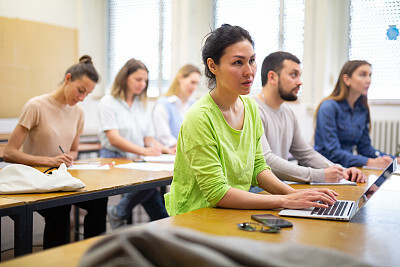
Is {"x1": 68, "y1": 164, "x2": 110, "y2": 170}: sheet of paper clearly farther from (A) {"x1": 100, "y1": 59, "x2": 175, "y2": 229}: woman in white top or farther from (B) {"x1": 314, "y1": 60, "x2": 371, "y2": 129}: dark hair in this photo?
(B) {"x1": 314, "y1": 60, "x2": 371, "y2": 129}: dark hair

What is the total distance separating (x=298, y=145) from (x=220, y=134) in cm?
109

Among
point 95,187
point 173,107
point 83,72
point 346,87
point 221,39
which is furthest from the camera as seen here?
point 173,107

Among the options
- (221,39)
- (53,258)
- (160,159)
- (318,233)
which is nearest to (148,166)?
(160,159)

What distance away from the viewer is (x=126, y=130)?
3.49m

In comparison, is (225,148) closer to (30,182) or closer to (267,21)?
(30,182)

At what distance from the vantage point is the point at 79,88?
2.73 metres

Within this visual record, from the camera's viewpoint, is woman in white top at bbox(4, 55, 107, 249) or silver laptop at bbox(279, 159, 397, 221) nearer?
silver laptop at bbox(279, 159, 397, 221)

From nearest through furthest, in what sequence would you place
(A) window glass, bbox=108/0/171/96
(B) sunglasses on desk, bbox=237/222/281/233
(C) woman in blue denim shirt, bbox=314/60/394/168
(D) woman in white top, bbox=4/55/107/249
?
(B) sunglasses on desk, bbox=237/222/281/233 < (D) woman in white top, bbox=4/55/107/249 < (C) woman in blue denim shirt, bbox=314/60/394/168 < (A) window glass, bbox=108/0/171/96

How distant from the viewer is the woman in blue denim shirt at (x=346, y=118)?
3020 mm

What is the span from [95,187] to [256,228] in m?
→ 0.97

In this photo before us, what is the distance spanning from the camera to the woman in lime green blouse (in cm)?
157

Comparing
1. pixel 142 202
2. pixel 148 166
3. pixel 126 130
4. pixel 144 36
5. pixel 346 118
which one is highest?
pixel 144 36

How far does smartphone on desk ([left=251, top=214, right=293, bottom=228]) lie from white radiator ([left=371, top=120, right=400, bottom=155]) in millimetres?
3977

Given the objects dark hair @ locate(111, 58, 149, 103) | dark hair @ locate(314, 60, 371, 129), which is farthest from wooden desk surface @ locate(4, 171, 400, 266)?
dark hair @ locate(111, 58, 149, 103)
